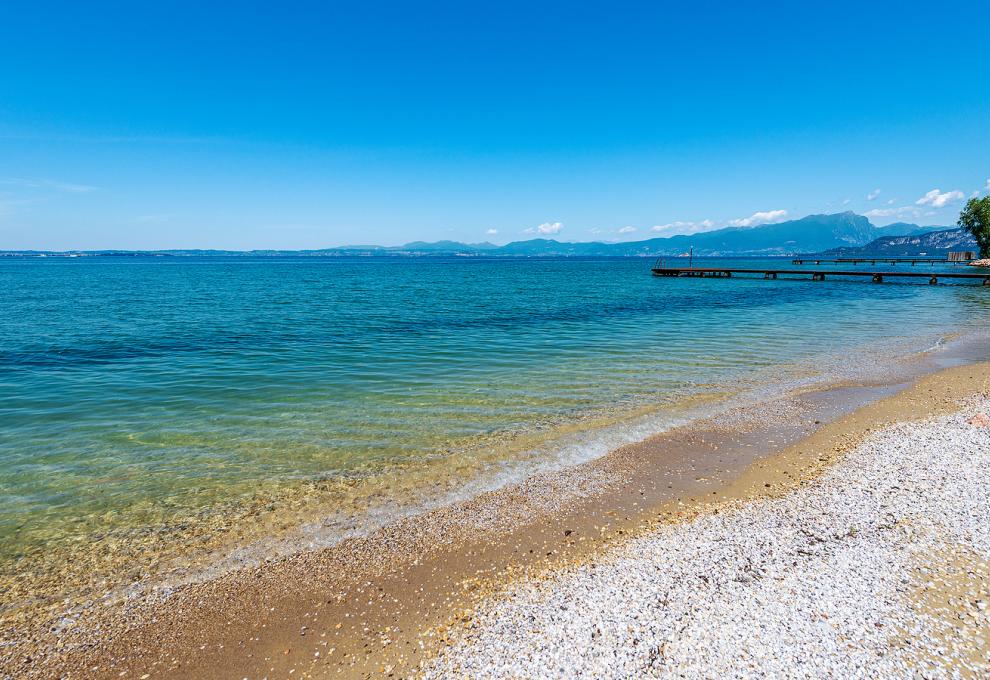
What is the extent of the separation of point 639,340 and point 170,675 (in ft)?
83.3

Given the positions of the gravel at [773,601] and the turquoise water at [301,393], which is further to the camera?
the turquoise water at [301,393]

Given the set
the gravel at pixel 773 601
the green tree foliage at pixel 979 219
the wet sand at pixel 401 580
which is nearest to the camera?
the gravel at pixel 773 601

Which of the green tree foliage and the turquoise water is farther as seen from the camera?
the green tree foliage

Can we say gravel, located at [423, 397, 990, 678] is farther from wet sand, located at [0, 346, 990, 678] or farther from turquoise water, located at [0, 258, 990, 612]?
turquoise water, located at [0, 258, 990, 612]

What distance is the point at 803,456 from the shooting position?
10766 millimetres

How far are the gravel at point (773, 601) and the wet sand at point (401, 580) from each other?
1.82ft

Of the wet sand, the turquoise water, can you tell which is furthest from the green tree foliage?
the wet sand

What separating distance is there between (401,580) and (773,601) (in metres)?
5.13

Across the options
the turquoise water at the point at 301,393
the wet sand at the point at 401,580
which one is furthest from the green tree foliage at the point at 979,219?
the wet sand at the point at 401,580

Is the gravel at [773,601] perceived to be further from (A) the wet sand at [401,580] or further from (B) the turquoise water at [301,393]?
(B) the turquoise water at [301,393]

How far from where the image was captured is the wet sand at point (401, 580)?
5480 mm

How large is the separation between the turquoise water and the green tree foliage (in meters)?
95.1

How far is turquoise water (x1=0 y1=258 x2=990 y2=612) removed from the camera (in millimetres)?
9375

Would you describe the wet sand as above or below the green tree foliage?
below
